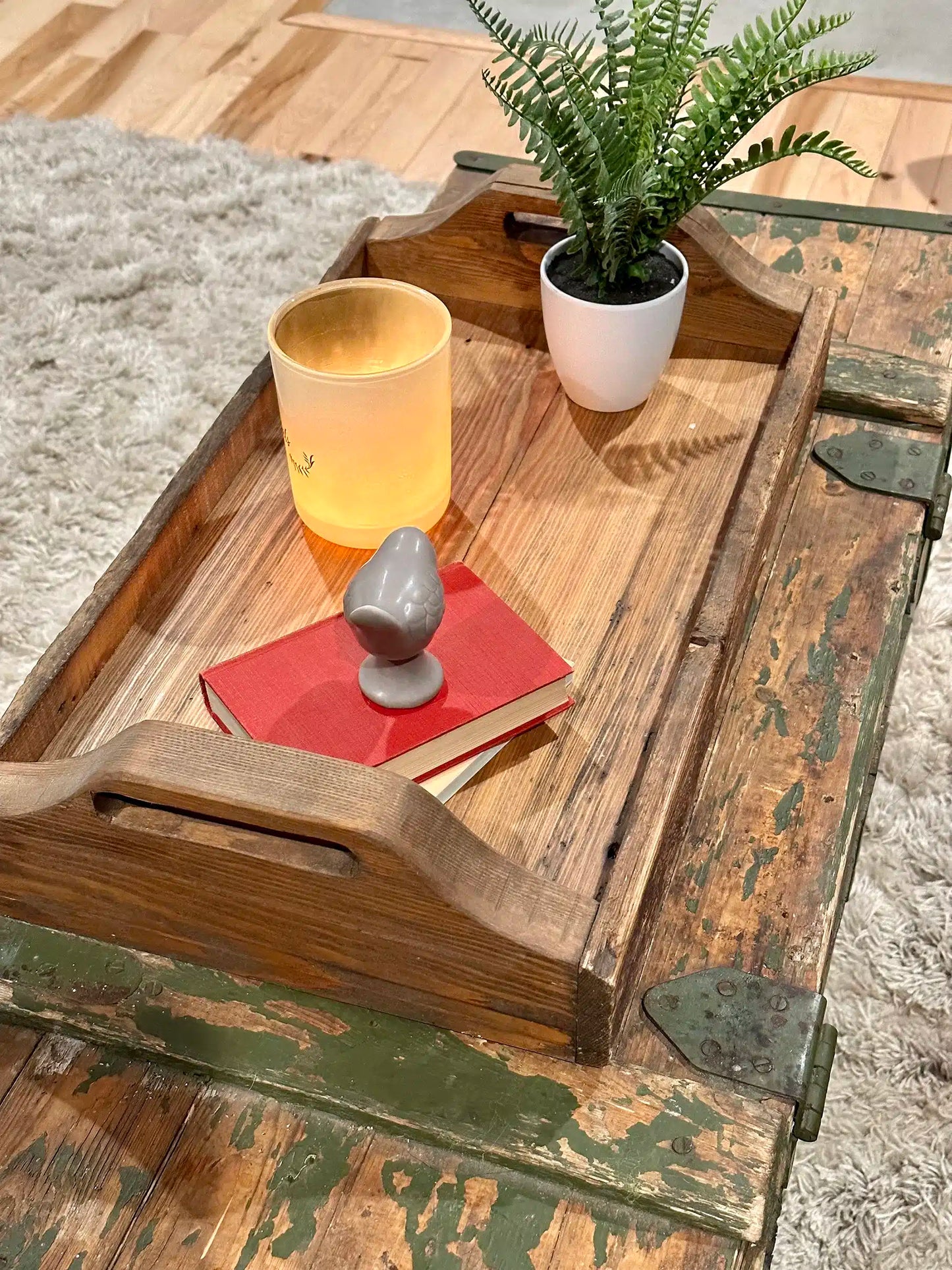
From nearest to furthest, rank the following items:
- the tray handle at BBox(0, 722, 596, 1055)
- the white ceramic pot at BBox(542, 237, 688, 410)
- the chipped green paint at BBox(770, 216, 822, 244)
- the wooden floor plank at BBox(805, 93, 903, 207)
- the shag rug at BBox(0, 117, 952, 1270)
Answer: the tray handle at BBox(0, 722, 596, 1055)
the white ceramic pot at BBox(542, 237, 688, 410)
the shag rug at BBox(0, 117, 952, 1270)
the chipped green paint at BBox(770, 216, 822, 244)
the wooden floor plank at BBox(805, 93, 903, 207)

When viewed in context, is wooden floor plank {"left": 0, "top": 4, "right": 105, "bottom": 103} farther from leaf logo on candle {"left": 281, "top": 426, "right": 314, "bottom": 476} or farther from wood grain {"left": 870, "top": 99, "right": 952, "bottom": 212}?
leaf logo on candle {"left": 281, "top": 426, "right": 314, "bottom": 476}

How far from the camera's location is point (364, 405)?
78 centimetres

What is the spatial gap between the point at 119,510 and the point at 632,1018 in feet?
3.15

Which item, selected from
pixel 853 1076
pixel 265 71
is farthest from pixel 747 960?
pixel 265 71

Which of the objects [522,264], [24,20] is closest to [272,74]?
[24,20]

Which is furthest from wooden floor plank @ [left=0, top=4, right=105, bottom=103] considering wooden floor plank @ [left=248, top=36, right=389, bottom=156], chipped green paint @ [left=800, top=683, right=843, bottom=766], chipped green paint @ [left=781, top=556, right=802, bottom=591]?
chipped green paint @ [left=800, top=683, right=843, bottom=766]

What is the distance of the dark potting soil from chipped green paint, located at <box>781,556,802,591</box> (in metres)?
0.21

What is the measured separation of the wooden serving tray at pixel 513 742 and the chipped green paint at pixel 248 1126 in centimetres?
7

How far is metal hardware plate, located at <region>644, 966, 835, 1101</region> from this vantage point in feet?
2.16

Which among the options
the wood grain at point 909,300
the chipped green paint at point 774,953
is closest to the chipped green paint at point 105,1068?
the chipped green paint at point 774,953

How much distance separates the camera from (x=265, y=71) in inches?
89.4

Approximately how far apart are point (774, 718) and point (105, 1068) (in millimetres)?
445

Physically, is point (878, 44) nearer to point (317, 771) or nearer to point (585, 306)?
point (585, 306)

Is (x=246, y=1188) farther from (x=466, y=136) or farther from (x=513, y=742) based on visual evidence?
(x=466, y=136)
